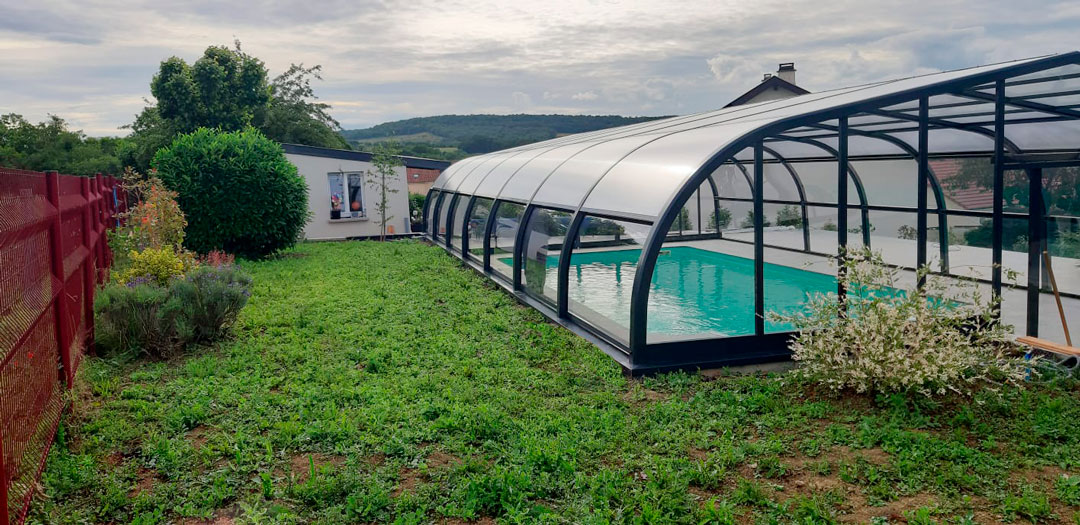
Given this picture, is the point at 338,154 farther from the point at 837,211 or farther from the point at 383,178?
the point at 837,211

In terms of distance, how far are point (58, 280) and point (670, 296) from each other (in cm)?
563

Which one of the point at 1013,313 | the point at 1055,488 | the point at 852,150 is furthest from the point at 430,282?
the point at 1055,488

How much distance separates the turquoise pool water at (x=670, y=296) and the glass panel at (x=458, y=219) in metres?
5.84

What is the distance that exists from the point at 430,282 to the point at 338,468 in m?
6.97

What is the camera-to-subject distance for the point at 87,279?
6.91 metres

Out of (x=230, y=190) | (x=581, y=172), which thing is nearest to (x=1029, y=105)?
(x=581, y=172)

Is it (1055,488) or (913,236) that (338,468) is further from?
(913,236)

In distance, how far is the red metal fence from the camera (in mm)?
3297

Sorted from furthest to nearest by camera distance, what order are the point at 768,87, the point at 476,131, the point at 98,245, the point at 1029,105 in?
1. the point at 476,131
2. the point at 768,87
3. the point at 98,245
4. the point at 1029,105

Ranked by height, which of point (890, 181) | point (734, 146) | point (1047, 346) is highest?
point (734, 146)

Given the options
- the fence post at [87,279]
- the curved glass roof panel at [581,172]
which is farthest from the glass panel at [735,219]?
the fence post at [87,279]

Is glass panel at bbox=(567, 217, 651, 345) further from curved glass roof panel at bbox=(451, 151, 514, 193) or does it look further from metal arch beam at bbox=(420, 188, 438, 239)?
metal arch beam at bbox=(420, 188, 438, 239)

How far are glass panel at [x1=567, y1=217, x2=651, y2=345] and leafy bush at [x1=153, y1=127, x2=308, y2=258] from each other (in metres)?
8.65

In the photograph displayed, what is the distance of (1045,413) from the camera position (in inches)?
202
